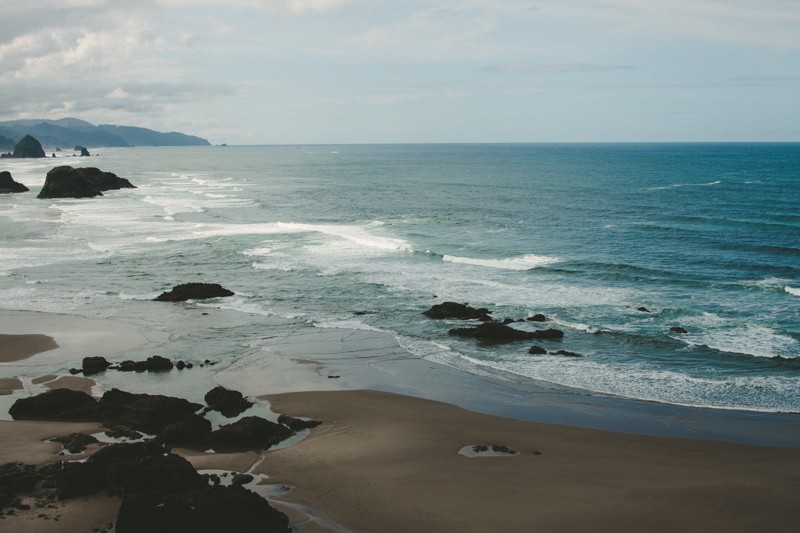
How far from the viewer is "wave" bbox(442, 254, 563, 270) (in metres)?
41.1

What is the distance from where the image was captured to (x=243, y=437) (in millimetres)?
17672

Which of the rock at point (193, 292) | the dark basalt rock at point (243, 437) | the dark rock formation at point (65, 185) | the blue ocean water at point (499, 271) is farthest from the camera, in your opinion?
the dark rock formation at point (65, 185)

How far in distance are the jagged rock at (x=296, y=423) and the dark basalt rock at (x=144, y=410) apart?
7.98 ft

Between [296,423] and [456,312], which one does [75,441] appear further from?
[456,312]

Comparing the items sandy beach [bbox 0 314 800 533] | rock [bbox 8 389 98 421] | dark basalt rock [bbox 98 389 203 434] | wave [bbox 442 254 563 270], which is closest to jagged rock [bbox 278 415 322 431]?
sandy beach [bbox 0 314 800 533]

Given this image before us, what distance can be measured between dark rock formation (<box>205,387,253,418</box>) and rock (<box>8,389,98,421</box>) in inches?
122

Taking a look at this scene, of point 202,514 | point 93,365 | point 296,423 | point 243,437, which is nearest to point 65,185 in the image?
point 93,365

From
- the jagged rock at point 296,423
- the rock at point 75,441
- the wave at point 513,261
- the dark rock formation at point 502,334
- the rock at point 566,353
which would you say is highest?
the wave at point 513,261

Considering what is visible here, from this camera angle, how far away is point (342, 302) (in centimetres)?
3325

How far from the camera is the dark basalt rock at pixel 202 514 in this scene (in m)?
12.6

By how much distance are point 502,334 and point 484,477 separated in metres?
11.8

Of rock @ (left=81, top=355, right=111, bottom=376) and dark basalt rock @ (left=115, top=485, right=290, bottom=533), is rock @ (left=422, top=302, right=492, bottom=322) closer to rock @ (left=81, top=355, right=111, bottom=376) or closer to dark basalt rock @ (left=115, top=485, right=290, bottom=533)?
rock @ (left=81, top=355, right=111, bottom=376)

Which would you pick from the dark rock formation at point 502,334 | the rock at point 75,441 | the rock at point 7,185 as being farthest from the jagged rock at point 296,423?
the rock at point 7,185

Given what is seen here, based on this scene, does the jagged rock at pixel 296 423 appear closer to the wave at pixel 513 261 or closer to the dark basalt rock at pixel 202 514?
the dark basalt rock at pixel 202 514
